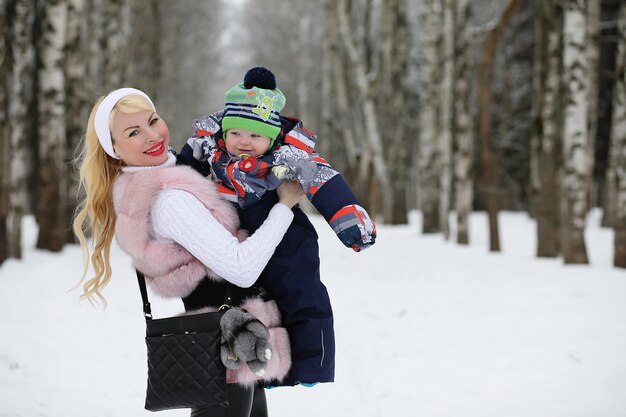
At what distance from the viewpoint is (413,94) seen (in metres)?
30.0

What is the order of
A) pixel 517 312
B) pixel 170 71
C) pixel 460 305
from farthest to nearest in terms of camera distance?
pixel 170 71 → pixel 460 305 → pixel 517 312

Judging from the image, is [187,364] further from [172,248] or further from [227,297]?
[172,248]

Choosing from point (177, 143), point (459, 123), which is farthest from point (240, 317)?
point (177, 143)

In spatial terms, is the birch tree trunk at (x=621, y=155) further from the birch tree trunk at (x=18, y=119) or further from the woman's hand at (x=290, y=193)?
the birch tree trunk at (x=18, y=119)

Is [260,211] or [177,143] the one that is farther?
[177,143]

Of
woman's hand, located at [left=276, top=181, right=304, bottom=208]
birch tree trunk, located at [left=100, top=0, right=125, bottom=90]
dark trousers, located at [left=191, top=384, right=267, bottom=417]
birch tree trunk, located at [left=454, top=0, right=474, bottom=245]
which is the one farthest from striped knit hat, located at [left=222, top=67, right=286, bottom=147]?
birch tree trunk, located at [left=100, top=0, right=125, bottom=90]

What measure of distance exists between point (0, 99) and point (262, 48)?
89.5 feet

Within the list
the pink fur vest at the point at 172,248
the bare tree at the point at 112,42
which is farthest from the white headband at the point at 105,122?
the bare tree at the point at 112,42

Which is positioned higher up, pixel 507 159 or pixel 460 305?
pixel 460 305

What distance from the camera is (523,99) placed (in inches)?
965

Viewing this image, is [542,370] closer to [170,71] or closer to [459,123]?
[459,123]

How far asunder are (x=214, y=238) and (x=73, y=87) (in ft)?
33.1

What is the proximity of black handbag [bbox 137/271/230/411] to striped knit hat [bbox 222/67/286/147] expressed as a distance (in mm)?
703

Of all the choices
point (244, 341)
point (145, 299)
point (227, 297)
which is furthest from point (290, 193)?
point (145, 299)
